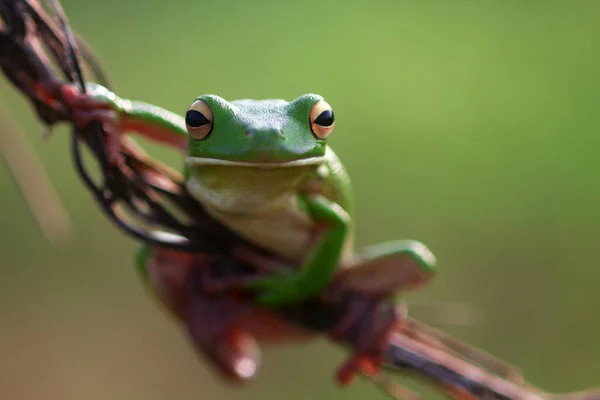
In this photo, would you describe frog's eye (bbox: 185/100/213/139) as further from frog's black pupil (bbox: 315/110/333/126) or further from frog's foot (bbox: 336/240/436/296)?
frog's foot (bbox: 336/240/436/296)

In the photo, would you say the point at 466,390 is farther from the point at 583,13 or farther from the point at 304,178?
the point at 583,13

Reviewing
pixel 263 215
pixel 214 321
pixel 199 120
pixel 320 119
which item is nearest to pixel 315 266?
pixel 263 215

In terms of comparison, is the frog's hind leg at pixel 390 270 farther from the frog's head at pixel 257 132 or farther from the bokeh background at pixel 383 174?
the bokeh background at pixel 383 174

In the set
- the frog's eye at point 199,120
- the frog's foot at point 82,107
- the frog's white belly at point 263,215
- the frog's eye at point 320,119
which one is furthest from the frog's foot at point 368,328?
the frog's foot at point 82,107

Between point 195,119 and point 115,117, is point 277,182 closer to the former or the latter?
point 195,119

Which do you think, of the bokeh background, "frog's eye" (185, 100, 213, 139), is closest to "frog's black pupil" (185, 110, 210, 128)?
"frog's eye" (185, 100, 213, 139)

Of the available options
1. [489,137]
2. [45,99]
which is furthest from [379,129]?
[45,99]

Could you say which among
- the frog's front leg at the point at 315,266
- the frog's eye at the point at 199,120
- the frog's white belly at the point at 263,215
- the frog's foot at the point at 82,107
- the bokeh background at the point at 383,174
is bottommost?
the bokeh background at the point at 383,174
